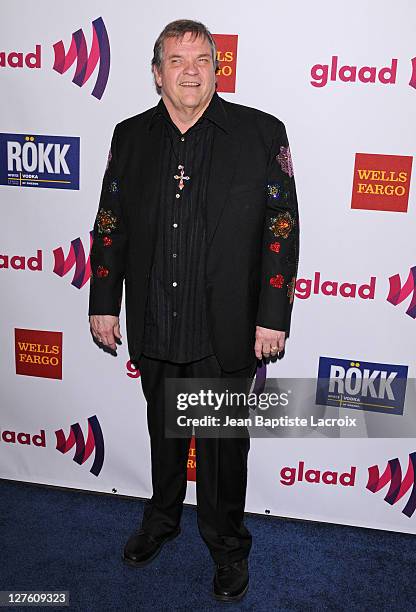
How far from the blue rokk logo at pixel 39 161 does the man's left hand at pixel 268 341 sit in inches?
36.7

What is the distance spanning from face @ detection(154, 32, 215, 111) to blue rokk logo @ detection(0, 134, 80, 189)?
24.5 inches

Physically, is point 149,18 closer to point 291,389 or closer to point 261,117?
point 261,117

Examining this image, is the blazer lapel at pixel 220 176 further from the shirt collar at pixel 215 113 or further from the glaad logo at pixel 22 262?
the glaad logo at pixel 22 262

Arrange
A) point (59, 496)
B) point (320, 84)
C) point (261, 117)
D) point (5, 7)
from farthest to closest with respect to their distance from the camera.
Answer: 1. point (59, 496)
2. point (5, 7)
3. point (320, 84)
4. point (261, 117)

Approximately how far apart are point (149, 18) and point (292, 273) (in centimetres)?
102

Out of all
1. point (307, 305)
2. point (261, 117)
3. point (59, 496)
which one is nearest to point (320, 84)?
point (261, 117)

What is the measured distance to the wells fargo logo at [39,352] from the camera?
265cm

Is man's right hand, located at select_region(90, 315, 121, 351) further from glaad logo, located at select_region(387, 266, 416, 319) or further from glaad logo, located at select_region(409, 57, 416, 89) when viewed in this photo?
glaad logo, located at select_region(409, 57, 416, 89)

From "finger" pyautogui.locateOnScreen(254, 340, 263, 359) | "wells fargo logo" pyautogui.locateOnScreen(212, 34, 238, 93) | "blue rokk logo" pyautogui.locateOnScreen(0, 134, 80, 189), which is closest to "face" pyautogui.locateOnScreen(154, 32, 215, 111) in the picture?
"wells fargo logo" pyautogui.locateOnScreen(212, 34, 238, 93)

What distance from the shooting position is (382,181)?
7.41ft

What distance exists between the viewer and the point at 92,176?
2.45 metres

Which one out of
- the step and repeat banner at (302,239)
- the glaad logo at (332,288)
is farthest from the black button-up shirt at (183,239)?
the glaad logo at (332,288)

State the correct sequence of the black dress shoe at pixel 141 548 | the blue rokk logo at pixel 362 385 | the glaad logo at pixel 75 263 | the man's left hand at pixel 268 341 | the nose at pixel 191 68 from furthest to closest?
1. the glaad logo at pixel 75 263
2. the blue rokk logo at pixel 362 385
3. the black dress shoe at pixel 141 548
4. the man's left hand at pixel 268 341
5. the nose at pixel 191 68

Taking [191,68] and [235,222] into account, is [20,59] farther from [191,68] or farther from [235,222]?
[235,222]
